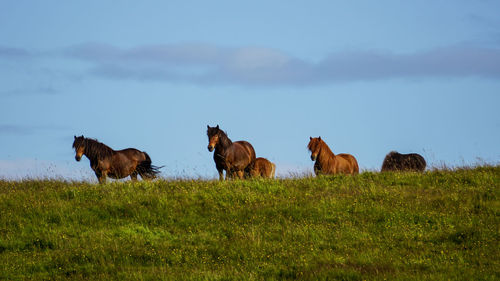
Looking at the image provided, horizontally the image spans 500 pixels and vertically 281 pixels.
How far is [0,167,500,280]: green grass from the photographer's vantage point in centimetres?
1277

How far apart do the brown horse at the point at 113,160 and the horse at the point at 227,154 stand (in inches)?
134

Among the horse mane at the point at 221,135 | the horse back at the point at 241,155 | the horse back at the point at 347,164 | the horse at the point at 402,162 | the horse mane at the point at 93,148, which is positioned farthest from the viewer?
the horse at the point at 402,162

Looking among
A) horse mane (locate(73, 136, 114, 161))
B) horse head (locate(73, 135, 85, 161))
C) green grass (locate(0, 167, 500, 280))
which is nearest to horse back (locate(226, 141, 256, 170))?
green grass (locate(0, 167, 500, 280))

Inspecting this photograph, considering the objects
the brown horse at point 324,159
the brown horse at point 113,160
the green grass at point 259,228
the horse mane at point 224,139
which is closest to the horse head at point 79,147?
the brown horse at point 113,160

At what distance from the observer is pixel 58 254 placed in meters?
14.2

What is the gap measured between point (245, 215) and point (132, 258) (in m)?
4.07

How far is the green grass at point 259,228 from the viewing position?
12.8 metres

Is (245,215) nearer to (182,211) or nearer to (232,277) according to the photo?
(182,211)

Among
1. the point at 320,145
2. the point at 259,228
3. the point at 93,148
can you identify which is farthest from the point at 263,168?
the point at 259,228

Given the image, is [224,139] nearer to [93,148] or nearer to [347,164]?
[93,148]

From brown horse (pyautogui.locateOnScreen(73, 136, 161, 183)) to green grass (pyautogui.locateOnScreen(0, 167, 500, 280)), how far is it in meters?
3.24

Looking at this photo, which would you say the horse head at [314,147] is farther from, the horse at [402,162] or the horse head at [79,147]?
the horse head at [79,147]

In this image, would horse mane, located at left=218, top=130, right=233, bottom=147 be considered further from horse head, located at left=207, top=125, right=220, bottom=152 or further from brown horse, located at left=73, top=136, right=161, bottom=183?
brown horse, located at left=73, top=136, right=161, bottom=183

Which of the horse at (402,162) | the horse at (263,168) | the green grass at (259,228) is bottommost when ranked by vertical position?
the green grass at (259,228)
